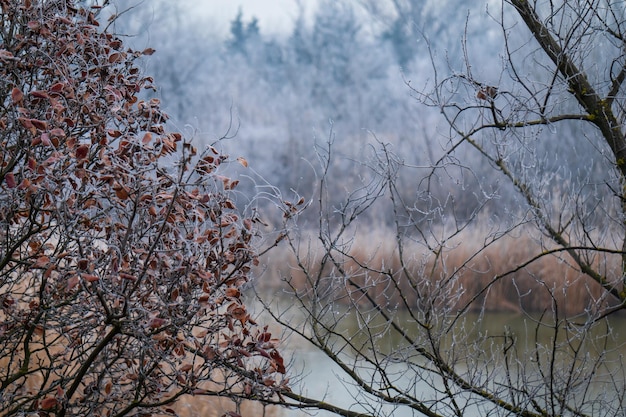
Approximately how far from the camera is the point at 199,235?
169 centimetres

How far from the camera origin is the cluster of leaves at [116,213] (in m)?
1.56

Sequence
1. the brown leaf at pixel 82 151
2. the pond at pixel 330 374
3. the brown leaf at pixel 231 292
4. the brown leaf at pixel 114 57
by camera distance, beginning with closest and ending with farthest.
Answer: the brown leaf at pixel 82 151, the brown leaf at pixel 231 292, the brown leaf at pixel 114 57, the pond at pixel 330 374

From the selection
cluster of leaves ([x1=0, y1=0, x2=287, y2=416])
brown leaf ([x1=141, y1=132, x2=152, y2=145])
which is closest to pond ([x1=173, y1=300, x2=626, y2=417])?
cluster of leaves ([x1=0, y1=0, x2=287, y2=416])

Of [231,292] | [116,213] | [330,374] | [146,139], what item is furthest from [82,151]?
[330,374]

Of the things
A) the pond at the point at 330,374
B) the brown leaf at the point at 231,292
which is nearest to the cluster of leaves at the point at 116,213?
the brown leaf at the point at 231,292

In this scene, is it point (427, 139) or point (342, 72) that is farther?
point (342, 72)

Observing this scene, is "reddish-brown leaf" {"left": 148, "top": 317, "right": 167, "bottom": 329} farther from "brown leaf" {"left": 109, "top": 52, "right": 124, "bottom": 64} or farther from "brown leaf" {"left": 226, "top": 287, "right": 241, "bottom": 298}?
"brown leaf" {"left": 109, "top": 52, "right": 124, "bottom": 64}

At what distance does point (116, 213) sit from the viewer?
1804mm

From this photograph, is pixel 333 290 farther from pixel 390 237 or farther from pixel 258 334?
pixel 390 237

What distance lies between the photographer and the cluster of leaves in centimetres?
156

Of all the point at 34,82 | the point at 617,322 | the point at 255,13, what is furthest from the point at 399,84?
the point at 34,82

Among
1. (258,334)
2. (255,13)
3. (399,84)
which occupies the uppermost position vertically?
(255,13)

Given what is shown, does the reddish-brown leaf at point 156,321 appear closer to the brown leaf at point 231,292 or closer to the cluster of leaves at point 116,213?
the cluster of leaves at point 116,213

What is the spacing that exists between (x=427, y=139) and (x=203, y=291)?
557 centimetres
